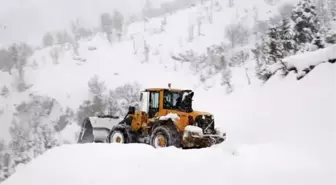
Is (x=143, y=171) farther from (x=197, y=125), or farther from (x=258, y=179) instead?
(x=197, y=125)

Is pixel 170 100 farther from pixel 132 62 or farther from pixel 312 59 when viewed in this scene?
pixel 132 62

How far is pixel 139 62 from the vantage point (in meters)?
85.6

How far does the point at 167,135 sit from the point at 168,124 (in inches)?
23.7

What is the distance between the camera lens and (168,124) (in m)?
12.8

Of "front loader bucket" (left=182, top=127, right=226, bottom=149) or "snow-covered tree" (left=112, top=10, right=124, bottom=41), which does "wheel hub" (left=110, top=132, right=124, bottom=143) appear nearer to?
"front loader bucket" (left=182, top=127, right=226, bottom=149)

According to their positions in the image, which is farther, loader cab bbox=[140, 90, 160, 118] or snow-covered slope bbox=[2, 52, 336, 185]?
loader cab bbox=[140, 90, 160, 118]

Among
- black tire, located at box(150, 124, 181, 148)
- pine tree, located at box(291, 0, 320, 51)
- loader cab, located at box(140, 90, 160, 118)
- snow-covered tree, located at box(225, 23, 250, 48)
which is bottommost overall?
black tire, located at box(150, 124, 181, 148)

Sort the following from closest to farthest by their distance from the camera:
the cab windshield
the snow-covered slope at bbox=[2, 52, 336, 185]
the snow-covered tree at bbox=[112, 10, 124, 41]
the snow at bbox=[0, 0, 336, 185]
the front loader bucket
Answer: the snow-covered slope at bbox=[2, 52, 336, 185] → the snow at bbox=[0, 0, 336, 185] → the front loader bucket → the cab windshield → the snow-covered tree at bbox=[112, 10, 124, 41]

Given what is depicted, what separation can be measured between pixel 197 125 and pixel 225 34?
86621 mm

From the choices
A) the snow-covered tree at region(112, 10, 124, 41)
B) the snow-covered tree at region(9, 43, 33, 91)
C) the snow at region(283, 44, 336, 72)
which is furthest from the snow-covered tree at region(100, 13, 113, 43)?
the snow at region(283, 44, 336, 72)

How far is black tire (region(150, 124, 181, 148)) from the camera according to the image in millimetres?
12234

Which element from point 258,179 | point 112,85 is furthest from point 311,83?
point 112,85

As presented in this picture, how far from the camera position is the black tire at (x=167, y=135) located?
1223 centimetres

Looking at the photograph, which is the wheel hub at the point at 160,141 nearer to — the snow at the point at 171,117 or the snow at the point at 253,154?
the snow at the point at 171,117
